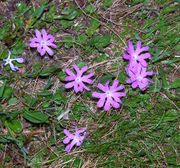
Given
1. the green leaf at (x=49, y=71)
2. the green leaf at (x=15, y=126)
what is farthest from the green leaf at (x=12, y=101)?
the green leaf at (x=49, y=71)

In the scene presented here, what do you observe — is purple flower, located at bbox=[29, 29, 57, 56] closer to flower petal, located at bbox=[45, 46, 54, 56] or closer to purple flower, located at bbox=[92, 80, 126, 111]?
flower petal, located at bbox=[45, 46, 54, 56]

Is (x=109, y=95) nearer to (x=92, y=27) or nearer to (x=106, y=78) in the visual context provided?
(x=106, y=78)

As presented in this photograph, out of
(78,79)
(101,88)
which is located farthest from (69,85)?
(101,88)

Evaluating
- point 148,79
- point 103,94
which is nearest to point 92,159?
point 103,94

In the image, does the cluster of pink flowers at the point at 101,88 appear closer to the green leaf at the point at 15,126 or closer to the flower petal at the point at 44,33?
the flower petal at the point at 44,33

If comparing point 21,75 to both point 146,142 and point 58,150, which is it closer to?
point 58,150

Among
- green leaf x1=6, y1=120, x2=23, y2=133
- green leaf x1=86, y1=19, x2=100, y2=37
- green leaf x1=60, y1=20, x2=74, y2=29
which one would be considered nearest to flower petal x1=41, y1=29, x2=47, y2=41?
green leaf x1=60, y1=20, x2=74, y2=29
